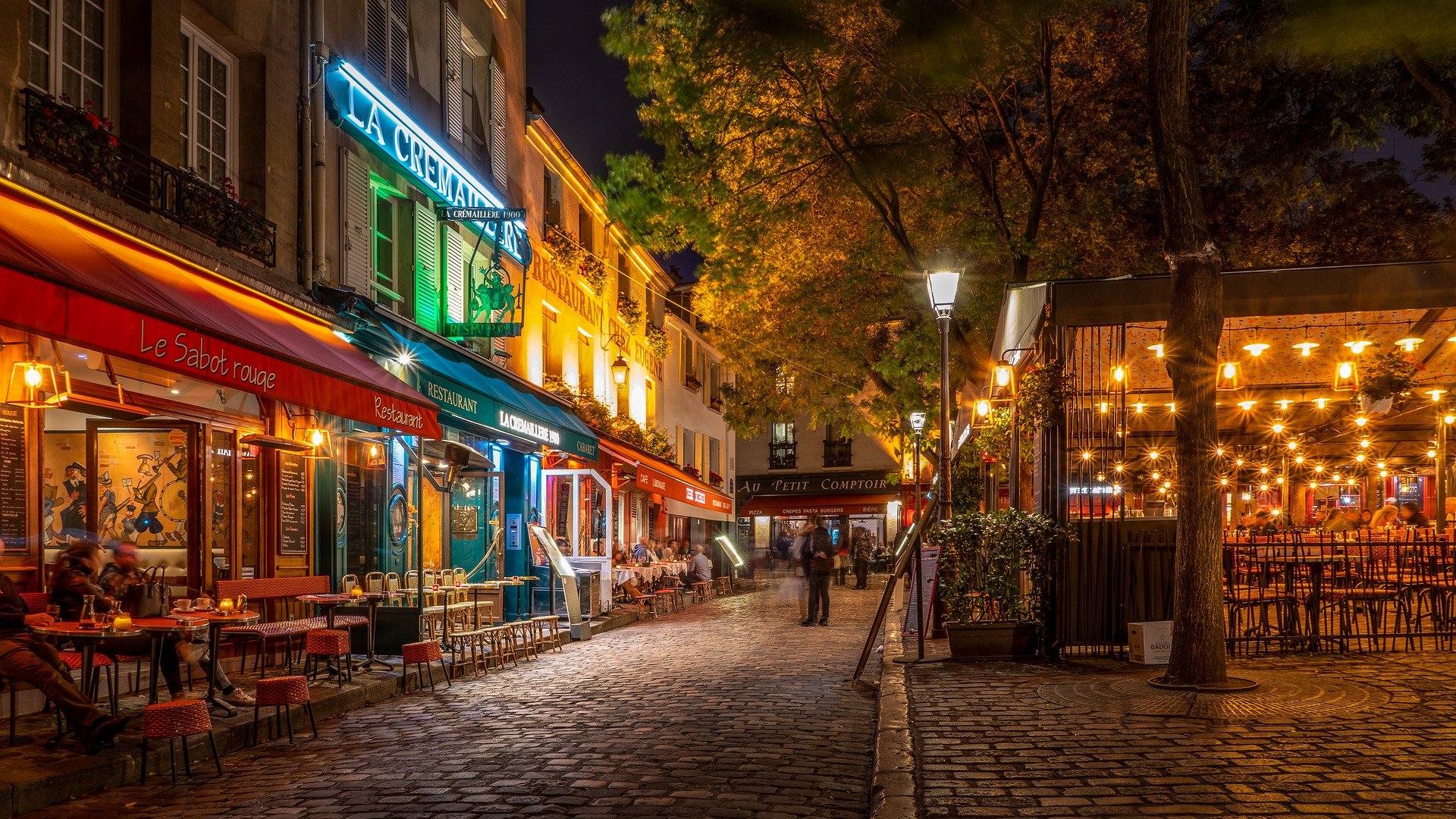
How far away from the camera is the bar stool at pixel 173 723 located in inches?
261

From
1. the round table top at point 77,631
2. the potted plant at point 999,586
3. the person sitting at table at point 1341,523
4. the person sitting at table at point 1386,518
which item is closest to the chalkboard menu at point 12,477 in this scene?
the round table top at point 77,631

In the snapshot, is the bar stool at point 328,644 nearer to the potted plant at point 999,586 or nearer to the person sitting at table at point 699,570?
the potted plant at point 999,586

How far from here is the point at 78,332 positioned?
6.48 meters

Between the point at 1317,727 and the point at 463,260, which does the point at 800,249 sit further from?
the point at 1317,727

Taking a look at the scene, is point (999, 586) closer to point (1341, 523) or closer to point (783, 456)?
point (1341, 523)

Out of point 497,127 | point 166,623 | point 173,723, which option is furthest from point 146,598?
point 497,127

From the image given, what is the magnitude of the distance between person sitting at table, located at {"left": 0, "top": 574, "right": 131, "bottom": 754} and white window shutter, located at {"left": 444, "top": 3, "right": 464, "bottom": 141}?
37.3 feet

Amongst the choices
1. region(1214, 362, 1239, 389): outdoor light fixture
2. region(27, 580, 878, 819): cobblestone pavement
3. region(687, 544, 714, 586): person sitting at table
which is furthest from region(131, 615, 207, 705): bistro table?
region(687, 544, 714, 586): person sitting at table

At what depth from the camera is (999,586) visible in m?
10.7

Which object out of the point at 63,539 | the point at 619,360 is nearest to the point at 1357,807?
the point at 63,539

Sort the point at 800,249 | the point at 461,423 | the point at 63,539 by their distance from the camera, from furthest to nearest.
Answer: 1. the point at 800,249
2. the point at 461,423
3. the point at 63,539

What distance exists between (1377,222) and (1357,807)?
15486mm

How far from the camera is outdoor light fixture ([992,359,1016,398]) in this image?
13.4 meters

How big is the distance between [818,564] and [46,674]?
12.8 m
